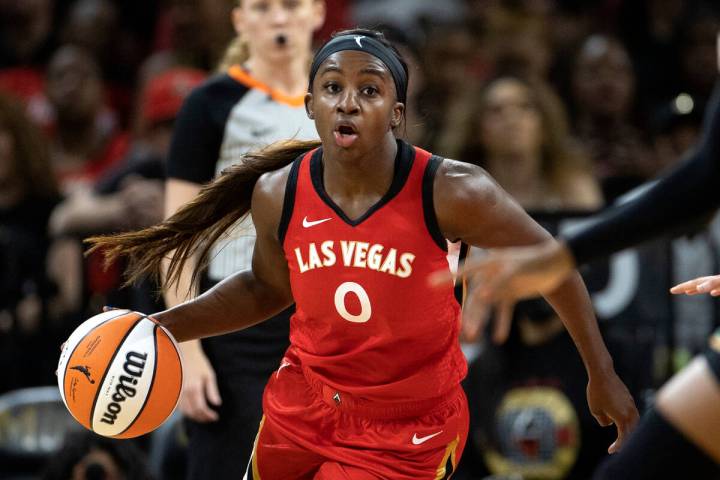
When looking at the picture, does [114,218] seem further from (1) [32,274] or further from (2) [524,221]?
(2) [524,221]

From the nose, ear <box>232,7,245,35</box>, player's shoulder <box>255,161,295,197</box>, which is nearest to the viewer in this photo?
the nose

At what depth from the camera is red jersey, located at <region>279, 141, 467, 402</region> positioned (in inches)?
136

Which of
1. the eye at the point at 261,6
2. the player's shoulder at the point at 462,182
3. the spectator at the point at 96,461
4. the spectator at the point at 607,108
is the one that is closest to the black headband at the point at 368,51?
the player's shoulder at the point at 462,182

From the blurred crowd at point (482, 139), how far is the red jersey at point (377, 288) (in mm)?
1409

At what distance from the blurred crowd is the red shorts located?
1370 millimetres

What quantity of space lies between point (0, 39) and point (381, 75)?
557 cm

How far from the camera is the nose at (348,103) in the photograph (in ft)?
11.3

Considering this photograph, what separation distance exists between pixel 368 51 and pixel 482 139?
12.1ft

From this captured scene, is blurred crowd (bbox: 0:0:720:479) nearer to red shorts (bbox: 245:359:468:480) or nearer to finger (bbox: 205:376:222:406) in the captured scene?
finger (bbox: 205:376:222:406)

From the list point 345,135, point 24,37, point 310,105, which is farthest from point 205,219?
point 24,37

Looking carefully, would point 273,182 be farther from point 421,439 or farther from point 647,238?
point 647,238

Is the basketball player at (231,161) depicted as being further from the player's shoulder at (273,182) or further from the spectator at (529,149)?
the spectator at (529,149)

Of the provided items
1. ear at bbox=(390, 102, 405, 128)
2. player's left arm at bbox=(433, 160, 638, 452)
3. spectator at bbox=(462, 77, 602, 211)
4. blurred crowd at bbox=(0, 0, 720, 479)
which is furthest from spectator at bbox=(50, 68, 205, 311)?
player's left arm at bbox=(433, 160, 638, 452)

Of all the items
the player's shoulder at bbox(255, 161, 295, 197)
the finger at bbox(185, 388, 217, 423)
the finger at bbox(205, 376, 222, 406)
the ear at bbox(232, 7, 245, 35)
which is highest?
the ear at bbox(232, 7, 245, 35)
